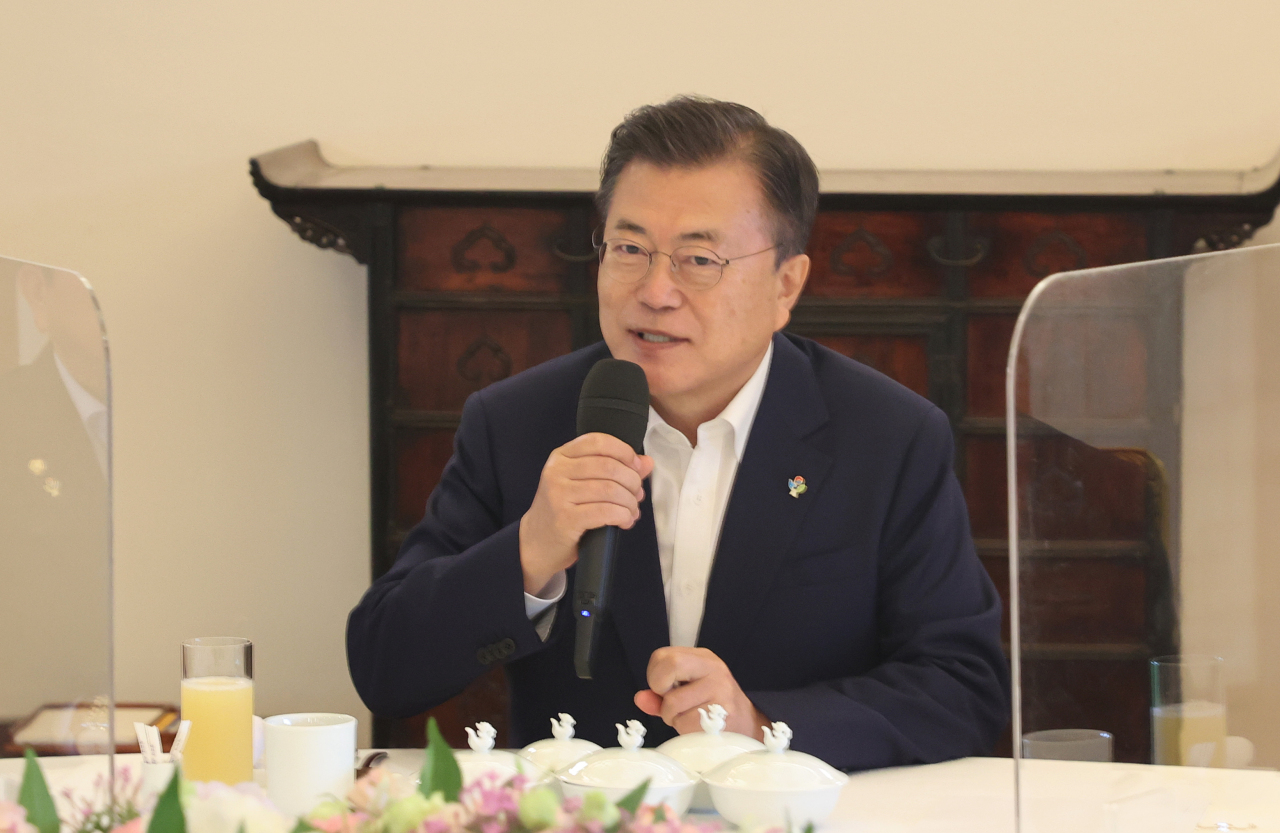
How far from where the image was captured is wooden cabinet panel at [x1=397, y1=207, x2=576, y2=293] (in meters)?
3.04

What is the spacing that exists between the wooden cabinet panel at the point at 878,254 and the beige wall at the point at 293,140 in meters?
0.43

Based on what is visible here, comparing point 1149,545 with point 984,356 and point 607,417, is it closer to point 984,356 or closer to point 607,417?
point 607,417

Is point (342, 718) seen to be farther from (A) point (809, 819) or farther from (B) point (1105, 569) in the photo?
(B) point (1105, 569)

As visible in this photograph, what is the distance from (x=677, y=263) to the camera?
5.29 feet

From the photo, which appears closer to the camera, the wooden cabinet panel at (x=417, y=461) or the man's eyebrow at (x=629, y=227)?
the man's eyebrow at (x=629, y=227)

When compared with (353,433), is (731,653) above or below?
below

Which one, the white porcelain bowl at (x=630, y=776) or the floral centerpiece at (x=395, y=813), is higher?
the floral centerpiece at (x=395, y=813)

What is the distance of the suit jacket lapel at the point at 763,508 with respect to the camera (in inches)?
65.0

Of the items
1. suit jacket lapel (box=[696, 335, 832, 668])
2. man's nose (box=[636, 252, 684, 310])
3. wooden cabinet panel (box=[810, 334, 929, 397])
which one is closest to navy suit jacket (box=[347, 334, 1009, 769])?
suit jacket lapel (box=[696, 335, 832, 668])

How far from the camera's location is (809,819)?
3.47ft

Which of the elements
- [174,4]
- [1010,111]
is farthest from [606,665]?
[174,4]

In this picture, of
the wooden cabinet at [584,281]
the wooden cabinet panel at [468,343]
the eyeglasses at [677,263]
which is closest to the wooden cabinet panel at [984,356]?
the wooden cabinet at [584,281]

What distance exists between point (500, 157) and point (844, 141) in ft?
3.10

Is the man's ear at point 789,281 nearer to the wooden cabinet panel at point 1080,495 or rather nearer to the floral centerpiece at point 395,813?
the wooden cabinet panel at point 1080,495
